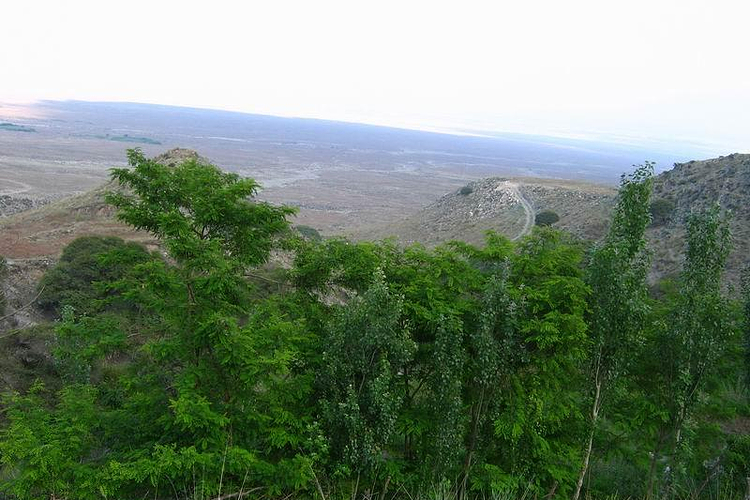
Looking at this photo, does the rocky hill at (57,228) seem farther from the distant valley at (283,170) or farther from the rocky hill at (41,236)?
the distant valley at (283,170)

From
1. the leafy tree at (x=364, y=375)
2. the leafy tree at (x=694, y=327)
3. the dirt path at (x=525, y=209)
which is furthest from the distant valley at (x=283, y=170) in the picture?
the leafy tree at (x=364, y=375)

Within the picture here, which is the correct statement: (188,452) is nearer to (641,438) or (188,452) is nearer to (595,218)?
(641,438)

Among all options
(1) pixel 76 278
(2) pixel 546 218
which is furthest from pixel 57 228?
(2) pixel 546 218

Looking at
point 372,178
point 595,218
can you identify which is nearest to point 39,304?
point 595,218

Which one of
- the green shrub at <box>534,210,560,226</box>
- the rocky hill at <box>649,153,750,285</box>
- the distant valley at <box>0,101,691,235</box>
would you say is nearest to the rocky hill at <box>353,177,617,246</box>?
the green shrub at <box>534,210,560,226</box>

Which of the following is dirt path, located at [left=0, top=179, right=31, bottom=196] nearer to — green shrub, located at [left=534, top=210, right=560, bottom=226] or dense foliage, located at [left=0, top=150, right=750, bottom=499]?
green shrub, located at [left=534, top=210, right=560, bottom=226]
